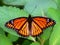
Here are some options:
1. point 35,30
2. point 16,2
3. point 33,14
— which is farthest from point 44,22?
point 16,2

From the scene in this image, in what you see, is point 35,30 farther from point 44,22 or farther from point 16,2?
point 16,2

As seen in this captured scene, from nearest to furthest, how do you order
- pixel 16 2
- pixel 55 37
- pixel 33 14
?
pixel 55 37, pixel 33 14, pixel 16 2

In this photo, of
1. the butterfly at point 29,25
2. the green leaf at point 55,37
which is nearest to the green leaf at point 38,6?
the butterfly at point 29,25

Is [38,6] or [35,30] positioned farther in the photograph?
[38,6]

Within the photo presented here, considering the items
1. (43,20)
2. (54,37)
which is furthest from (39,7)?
(54,37)

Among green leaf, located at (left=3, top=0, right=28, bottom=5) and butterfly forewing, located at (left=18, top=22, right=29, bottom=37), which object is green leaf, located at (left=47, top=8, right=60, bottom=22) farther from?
green leaf, located at (left=3, top=0, right=28, bottom=5)

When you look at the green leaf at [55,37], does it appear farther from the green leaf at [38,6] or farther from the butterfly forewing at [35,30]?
the green leaf at [38,6]
